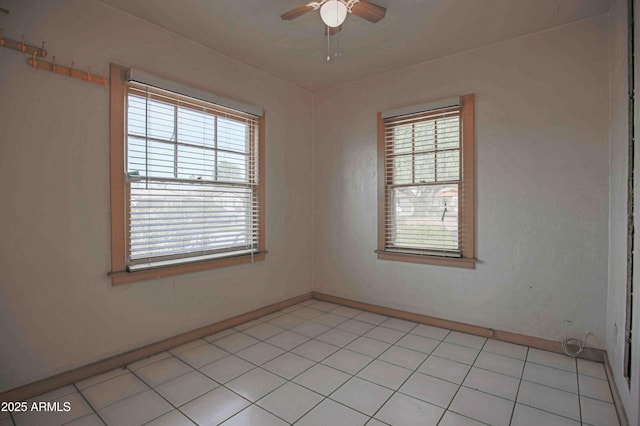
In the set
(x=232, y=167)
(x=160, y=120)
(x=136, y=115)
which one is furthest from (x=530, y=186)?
(x=136, y=115)

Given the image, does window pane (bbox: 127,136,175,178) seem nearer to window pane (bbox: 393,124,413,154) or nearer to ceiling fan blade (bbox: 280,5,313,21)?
ceiling fan blade (bbox: 280,5,313,21)

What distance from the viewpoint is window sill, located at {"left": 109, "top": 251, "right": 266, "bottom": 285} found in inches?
101

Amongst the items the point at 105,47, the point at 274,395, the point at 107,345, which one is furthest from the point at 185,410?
the point at 105,47

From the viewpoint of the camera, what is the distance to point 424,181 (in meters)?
3.46

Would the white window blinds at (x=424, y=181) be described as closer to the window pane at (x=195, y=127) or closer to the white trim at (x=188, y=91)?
the white trim at (x=188, y=91)

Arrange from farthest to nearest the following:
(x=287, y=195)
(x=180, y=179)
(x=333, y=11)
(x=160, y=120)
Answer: (x=287, y=195) < (x=180, y=179) < (x=160, y=120) < (x=333, y=11)

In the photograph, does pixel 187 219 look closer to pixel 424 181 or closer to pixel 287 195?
pixel 287 195

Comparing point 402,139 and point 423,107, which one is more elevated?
point 423,107

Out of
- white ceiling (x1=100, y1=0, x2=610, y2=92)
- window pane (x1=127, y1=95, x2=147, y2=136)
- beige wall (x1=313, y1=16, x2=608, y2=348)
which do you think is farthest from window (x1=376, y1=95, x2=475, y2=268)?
window pane (x1=127, y1=95, x2=147, y2=136)

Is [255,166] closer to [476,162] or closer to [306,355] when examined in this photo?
[306,355]

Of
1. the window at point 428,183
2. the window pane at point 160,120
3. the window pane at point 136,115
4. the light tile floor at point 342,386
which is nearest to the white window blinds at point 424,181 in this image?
the window at point 428,183

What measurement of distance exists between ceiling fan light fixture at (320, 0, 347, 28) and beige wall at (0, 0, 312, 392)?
1528 mm

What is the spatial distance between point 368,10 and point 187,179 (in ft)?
6.67

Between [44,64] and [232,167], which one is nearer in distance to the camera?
[44,64]
